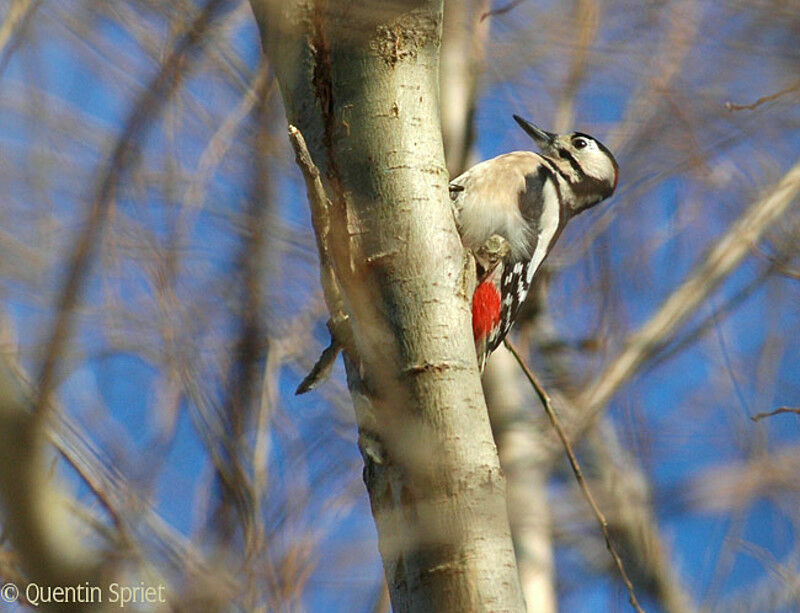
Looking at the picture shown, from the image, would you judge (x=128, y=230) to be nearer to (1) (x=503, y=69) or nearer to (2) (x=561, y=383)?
(1) (x=503, y=69)

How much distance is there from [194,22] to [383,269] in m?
0.77

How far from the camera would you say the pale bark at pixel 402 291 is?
1.77m

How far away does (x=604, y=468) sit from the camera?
201 inches

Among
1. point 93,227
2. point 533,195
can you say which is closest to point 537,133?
point 533,195

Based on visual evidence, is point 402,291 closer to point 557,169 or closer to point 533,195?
point 533,195

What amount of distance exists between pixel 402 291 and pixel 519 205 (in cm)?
215

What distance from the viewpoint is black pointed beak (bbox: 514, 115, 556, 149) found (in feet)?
15.3

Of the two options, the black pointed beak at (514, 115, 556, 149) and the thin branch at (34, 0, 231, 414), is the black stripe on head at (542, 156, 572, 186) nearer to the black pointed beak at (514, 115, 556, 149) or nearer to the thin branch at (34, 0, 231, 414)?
the black pointed beak at (514, 115, 556, 149)

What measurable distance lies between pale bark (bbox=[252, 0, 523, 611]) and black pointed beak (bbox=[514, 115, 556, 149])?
253 centimetres

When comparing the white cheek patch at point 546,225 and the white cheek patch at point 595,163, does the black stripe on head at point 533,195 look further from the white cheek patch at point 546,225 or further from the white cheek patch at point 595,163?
the white cheek patch at point 595,163

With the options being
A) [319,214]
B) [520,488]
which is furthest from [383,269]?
[520,488]

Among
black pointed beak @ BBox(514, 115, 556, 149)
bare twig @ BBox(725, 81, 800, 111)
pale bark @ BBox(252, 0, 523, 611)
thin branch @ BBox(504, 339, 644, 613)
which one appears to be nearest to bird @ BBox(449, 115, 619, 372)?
black pointed beak @ BBox(514, 115, 556, 149)

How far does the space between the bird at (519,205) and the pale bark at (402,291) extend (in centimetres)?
108

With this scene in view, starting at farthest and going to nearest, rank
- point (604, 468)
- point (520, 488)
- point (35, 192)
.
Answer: point (604, 468), point (520, 488), point (35, 192)
